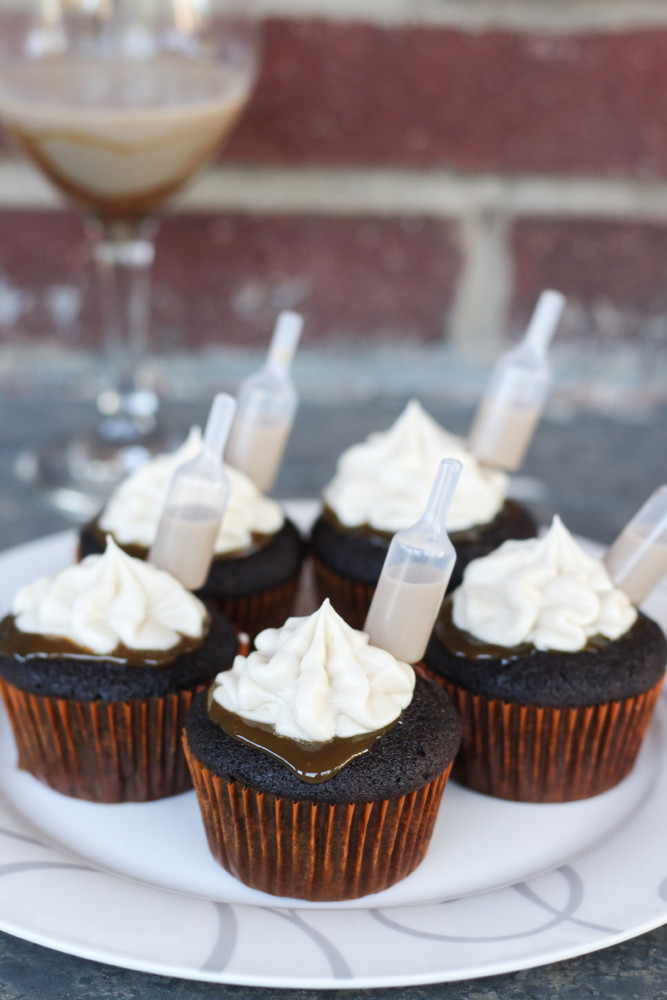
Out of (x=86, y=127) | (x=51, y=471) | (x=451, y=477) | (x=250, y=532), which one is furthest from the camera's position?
(x=51, y=471)

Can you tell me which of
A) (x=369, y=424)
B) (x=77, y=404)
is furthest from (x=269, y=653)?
(x=77, y=404)

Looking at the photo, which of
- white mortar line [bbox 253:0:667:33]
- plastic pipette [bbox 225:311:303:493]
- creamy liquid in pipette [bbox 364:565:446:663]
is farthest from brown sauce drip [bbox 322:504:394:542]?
white mortar line [bbox 253:0:667:33]

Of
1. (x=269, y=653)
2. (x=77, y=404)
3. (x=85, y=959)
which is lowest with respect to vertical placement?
(x=77, y=404)

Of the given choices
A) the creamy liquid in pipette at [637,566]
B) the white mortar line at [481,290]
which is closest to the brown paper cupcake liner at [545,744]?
the creamy liquid in pipette at [637,566]

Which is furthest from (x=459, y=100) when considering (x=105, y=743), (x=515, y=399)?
(x=105, y=743)

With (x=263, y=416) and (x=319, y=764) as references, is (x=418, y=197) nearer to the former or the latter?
(x=263, y=416)

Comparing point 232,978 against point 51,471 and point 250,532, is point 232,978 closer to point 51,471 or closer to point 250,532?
point 250,532

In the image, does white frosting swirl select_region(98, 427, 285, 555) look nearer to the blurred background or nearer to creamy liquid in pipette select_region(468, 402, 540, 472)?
creamy liquid in pipette select_region(468, 402, 540, 472)
